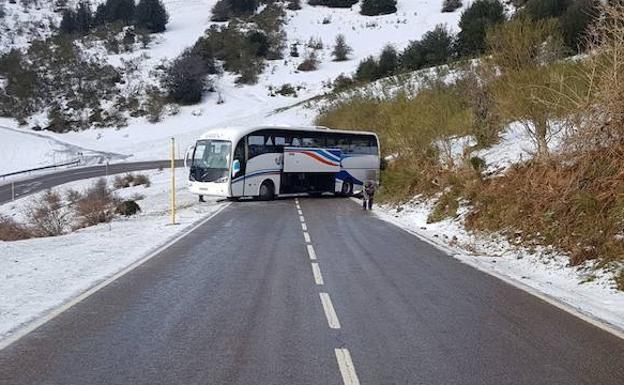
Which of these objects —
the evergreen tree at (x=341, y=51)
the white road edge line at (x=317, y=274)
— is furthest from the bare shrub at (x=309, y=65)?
the white road edge line at (x=317, y=274)

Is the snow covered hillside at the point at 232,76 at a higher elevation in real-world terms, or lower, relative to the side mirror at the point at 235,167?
higher

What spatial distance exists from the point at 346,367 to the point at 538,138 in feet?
49.0

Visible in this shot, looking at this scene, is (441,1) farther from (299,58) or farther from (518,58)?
(518,58)

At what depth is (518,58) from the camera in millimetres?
22453

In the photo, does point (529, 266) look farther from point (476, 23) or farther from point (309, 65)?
point (309, 65)

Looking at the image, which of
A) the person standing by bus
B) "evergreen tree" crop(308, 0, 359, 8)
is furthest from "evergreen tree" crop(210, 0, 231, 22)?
the person standing by bus

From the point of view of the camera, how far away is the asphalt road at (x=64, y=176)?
158 feet

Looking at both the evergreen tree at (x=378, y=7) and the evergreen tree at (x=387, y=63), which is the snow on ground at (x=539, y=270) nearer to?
the evergreen tree at (x=387, y=63)

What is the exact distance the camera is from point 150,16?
115375 millimetres

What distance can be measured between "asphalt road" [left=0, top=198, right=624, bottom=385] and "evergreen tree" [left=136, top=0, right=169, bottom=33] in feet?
362

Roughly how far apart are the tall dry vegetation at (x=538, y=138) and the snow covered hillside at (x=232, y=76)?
131 ft

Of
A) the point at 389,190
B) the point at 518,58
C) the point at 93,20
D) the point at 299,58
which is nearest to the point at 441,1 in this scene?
the point at 299,58

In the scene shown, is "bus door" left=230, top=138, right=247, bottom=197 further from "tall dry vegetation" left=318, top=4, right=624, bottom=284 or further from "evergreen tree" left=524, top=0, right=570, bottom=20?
"evergreen tree" left=524, top=0, right=570, bottom=20

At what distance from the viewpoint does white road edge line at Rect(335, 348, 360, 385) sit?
19.0 ft
